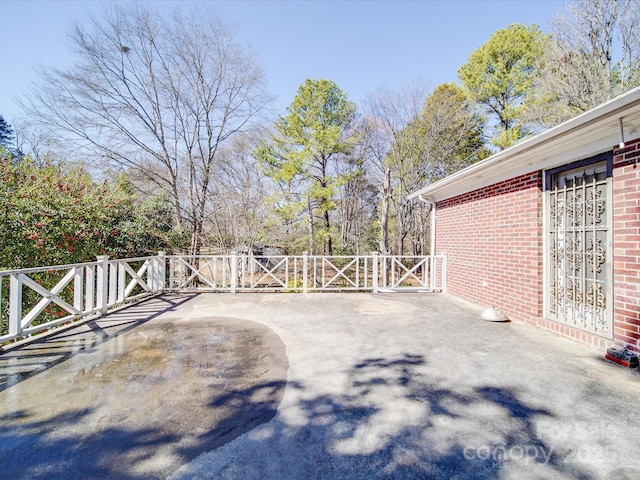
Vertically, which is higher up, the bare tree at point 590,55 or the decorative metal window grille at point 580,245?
the bare tree at point 590,55

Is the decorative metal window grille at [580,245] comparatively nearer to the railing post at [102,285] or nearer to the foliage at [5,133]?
the railing post at [102,285]

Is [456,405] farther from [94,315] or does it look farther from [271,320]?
[94,315]

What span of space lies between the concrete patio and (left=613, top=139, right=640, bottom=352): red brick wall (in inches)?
15.5

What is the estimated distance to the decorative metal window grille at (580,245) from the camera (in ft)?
9.84

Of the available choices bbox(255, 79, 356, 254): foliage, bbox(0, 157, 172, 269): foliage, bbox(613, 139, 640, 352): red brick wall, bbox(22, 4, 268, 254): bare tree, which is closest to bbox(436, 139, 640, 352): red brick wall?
bbox(613, 139, 640, 352): red brick wall

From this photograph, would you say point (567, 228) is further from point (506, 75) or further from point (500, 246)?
point (506, 75)

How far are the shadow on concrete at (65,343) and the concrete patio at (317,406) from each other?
0.03 metres

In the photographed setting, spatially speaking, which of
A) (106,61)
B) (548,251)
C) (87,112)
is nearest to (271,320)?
(548,251)

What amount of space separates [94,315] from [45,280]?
1.59 metres

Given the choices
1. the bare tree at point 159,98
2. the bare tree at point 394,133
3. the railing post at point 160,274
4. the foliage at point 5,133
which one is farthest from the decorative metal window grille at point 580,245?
the foliage at point 5,133

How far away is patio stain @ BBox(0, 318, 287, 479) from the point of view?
1.54m

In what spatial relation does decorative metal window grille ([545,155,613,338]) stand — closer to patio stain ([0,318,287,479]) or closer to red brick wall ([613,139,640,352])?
red brick wall ([613,139,640,352])

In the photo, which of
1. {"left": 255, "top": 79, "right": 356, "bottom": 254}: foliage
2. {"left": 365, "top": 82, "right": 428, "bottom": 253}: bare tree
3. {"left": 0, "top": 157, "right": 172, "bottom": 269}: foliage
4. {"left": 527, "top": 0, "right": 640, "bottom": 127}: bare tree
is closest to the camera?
{"left": 0, "top": 157, "right": 172, "bottom": 269}: foliage

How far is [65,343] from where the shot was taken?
11.0 ft
